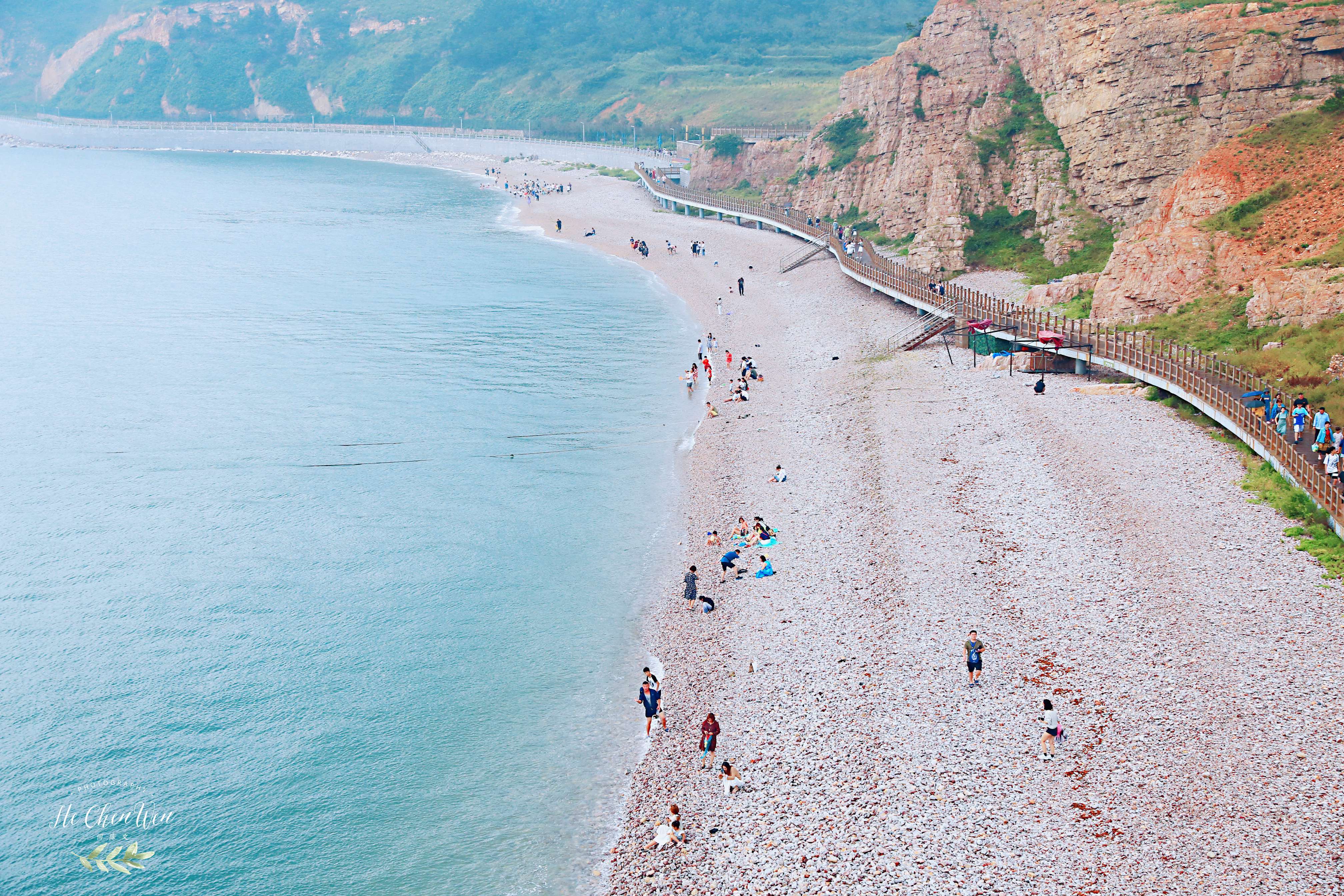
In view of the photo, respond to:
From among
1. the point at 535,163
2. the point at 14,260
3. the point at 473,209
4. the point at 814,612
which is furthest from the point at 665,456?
the point at 535,163

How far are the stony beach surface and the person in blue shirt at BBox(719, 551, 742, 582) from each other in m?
0.67

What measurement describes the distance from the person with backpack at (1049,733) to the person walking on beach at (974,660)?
7.07 ft

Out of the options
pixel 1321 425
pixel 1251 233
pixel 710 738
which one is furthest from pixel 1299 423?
pixel 710 738

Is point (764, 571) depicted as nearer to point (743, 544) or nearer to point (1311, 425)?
point (743, 544)

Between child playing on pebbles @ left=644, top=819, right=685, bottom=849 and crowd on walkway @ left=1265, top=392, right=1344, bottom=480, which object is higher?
crowd on walkway @ left=1265, top=392, right=1344, bottom=480

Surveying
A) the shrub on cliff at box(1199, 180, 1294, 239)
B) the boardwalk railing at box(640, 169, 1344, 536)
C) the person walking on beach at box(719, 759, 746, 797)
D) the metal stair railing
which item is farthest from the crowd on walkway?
the metal stair railing

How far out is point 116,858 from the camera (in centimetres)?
2348

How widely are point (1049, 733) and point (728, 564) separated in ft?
43.0

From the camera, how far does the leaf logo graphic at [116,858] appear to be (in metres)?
23.2

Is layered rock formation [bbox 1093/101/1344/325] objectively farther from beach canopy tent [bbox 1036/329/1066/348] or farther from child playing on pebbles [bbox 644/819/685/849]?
child playing on pebbles [bbox 644/819/685/849]

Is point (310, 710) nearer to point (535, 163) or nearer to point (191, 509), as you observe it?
point (191, 509)

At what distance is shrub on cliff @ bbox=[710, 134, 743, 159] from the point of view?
12369 centimetres

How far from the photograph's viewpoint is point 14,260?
336 feet

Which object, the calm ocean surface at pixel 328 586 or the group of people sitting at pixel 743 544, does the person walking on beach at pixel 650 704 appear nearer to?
→ the calm ocean surface at pixel 328 586
